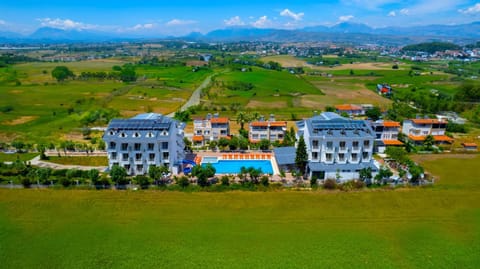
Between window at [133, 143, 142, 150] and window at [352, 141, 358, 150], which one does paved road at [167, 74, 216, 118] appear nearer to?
window at [133, 143, 142, 150]

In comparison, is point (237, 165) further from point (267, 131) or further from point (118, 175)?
point (118, 175)

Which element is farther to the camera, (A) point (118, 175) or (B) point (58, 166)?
(B) point (58, 166)

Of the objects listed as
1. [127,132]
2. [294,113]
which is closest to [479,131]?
[294,113]

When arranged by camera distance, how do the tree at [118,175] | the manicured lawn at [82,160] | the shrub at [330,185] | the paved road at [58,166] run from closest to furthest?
the tree at [118,175] < the shrub at [330,185] < the paved road at [58,166] < the manicured lawn at [82,160]

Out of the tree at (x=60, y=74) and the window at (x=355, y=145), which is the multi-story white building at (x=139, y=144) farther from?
the tree at (x=60, y=74)

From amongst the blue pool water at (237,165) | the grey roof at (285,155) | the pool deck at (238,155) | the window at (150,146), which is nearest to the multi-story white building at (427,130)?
the grey roof at (285,155)

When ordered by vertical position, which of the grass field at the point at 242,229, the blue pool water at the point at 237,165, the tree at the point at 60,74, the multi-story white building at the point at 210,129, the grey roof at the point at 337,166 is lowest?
the grass field at the point at 242,229

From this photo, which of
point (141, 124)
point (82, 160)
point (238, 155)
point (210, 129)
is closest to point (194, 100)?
point (210, 129)
